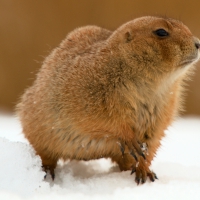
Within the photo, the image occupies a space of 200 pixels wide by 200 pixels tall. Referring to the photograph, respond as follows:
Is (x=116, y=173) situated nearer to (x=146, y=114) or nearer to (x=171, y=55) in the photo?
(x=146, y=114)

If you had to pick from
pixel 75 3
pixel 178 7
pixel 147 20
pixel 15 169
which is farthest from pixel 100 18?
pixel 15 169

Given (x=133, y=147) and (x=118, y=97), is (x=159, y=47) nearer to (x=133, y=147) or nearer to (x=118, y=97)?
(x=118, y=97)

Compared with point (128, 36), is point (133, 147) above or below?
below

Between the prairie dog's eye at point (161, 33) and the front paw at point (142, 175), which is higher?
the prairie dog's eye at point (161, 33)

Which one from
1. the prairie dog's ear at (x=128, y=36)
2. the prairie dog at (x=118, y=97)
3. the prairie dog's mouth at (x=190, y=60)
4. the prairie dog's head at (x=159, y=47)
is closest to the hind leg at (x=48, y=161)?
the prairie dog at (x=118, y=97)

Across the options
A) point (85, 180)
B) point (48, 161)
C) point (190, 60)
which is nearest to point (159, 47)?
point (190, 60)

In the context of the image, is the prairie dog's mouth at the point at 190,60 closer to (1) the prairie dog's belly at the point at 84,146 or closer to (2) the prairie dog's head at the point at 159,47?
(2) the prairie dog's head at the point at 159,47
